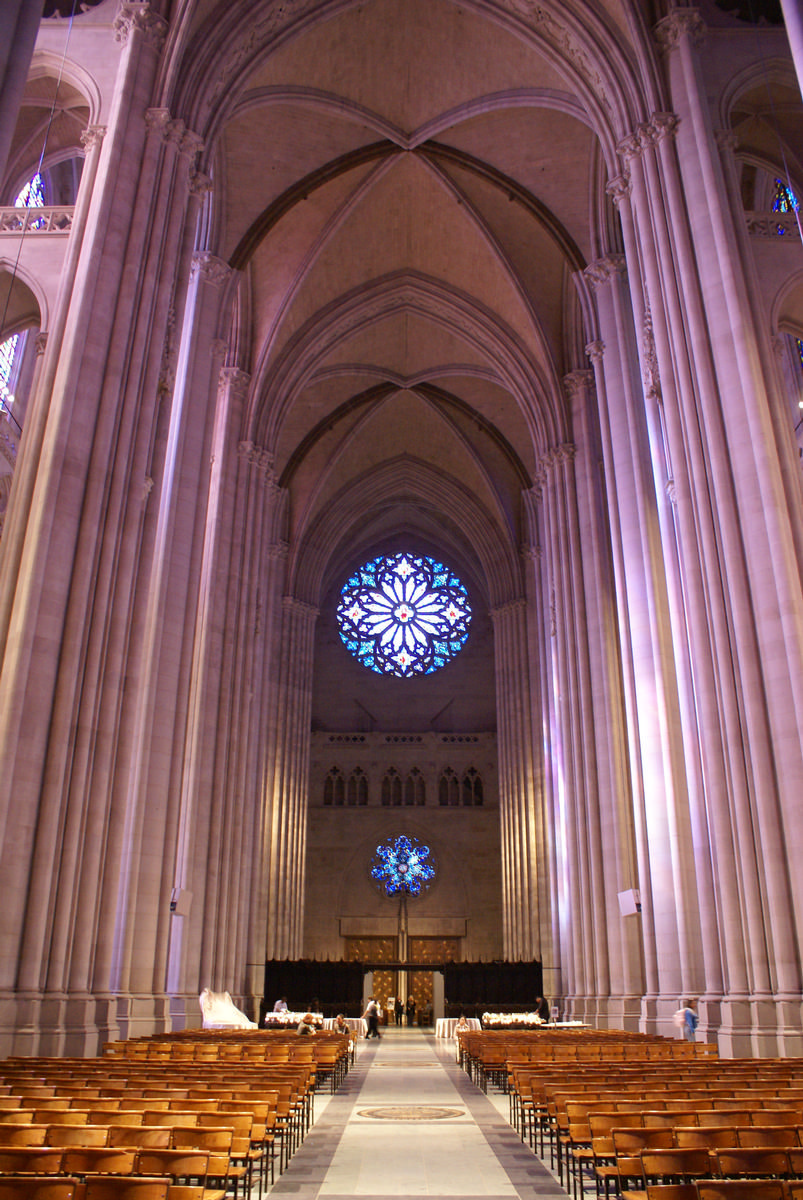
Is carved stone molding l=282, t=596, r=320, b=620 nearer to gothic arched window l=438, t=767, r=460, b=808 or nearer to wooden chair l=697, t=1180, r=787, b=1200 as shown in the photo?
gothic arched window l=438, t=767, r=460, b=808

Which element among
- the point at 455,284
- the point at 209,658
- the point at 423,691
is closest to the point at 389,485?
the point at 423,691

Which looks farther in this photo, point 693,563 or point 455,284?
point 455,284

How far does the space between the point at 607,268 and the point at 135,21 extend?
9588 millimetres

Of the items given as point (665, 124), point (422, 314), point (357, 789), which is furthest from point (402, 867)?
point (665, 124)

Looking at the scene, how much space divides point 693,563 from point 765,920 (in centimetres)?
441

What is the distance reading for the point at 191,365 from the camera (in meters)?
17.1

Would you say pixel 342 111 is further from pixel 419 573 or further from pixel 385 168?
pixel 419 573

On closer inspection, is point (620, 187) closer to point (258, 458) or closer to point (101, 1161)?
point (258, 458)

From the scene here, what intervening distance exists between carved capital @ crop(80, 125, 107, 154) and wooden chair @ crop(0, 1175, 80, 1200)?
13388mm

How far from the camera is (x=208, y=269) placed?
737 inches

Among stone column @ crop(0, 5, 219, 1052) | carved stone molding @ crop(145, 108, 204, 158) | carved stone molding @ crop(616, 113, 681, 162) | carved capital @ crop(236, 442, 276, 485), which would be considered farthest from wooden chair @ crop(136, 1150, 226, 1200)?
carved capital @ crop(236, 442, 276, 485)

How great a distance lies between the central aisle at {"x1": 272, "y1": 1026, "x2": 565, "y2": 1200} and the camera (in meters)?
5.60

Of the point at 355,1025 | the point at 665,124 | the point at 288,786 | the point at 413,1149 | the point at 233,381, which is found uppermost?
the point at 233,381

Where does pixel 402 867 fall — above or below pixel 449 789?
below
